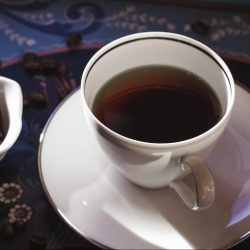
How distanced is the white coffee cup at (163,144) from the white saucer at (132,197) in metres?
0.03

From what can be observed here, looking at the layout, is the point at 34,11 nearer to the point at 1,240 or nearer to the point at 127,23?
the point at 127,23

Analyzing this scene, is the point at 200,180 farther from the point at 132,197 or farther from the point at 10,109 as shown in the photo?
the point at 10,109

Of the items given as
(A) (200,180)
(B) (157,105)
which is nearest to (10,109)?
(B) (157,105)

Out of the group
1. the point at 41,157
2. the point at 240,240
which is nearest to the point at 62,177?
the point at 41,157

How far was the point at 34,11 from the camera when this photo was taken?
1021 mm

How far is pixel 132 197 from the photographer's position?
0.69 meters

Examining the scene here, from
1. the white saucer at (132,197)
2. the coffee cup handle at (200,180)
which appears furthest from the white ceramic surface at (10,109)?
the coffee cup handle at (200,180)

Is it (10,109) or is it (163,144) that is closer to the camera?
(163,144)

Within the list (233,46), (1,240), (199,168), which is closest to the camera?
(199,168)

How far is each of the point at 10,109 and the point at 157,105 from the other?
0.22 m

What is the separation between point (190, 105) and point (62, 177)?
21 cm

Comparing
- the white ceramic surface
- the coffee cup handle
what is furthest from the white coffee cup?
the white ceramic surface

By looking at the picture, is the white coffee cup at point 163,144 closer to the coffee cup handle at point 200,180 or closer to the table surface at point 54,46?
the coffee cup handle at point 200,180

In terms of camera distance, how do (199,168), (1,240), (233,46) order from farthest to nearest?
A: (233,46) → (1,240) → (199,168)
